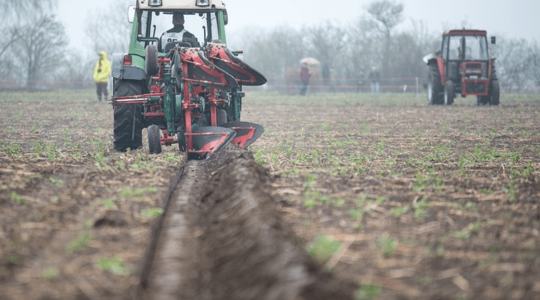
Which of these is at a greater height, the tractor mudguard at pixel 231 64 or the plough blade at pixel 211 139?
the tractor mudguard at pixel 231 64

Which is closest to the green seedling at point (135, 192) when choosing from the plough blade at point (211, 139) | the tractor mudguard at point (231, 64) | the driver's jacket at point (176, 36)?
the plough blade at point (211, 139)

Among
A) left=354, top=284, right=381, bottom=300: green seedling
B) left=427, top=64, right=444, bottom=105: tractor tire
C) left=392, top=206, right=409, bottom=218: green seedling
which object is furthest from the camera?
left=427, top=64, right=444, bottom=105: tractor tire

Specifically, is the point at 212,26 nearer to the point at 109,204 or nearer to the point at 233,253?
the point at 109,204

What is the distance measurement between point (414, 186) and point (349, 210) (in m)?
1.29

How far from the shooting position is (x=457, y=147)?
1092cm

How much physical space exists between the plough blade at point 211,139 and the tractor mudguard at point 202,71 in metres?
0.59

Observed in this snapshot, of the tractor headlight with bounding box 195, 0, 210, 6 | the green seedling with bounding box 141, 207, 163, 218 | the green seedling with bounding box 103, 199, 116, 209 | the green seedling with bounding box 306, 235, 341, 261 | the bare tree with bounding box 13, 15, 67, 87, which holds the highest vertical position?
the bare tree with bounding box 13, 15, 67, 87

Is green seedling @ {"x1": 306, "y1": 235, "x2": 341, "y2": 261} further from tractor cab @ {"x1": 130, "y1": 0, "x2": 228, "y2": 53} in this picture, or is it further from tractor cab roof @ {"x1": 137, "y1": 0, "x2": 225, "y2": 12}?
tractor cab roof @ {"x1": 137, "y1": 0, "x2": 225, "y2": 12}

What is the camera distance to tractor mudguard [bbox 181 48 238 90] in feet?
30.9

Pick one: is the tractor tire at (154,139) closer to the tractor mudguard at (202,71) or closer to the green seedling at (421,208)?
the tractor mudguard at (202,71)

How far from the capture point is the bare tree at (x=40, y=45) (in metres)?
42.8

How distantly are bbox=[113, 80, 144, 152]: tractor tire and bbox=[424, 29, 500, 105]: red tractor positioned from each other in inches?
613

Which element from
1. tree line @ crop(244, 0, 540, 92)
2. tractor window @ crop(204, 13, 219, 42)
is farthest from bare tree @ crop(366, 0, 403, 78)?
tractor window @ crop(204, 13, 219, 42)

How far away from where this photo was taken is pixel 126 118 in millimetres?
10156
